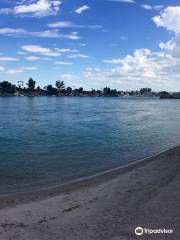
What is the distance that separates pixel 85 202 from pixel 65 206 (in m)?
0.87

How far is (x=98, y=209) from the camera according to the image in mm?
13102

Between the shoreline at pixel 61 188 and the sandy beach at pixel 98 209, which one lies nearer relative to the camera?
the sandy beach at pixel 98 209

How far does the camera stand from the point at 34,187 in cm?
1777

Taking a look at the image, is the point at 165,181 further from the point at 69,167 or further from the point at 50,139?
the point at 50,139

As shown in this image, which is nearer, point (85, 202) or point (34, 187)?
point (85, 202)

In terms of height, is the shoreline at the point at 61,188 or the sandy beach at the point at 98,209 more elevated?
the sandy beach at the point at 98,209

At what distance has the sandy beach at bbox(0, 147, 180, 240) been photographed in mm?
10469

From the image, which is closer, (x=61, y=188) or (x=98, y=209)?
(x=98, y=209)

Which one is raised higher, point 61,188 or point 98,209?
point 98,209

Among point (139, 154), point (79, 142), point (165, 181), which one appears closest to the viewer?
point (165, 181)

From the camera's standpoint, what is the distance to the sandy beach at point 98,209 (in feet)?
34.3

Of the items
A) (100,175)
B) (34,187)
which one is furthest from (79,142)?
(34,187)

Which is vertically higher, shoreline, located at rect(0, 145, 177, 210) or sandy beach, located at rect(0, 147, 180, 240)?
sandy beach, located at rect(0, 147, 180, 240)

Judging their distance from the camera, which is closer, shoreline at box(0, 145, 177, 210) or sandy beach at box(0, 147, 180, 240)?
sandy beach at box(0, 147, 180, 240)
